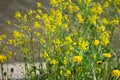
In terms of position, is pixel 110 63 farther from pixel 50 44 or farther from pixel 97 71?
pixel 50 44

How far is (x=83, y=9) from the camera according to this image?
5.27 m

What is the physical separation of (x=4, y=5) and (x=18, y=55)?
10.3 feet

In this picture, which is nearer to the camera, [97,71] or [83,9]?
[97,71]

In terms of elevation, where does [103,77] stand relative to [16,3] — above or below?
below

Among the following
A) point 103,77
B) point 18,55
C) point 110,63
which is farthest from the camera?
point 18,55

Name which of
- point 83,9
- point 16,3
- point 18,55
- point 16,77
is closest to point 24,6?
point 16,3

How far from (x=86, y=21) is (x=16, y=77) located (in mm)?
1486

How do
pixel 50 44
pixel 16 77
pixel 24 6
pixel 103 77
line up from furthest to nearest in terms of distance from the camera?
pixel 24 6
pixel 16 77
pixel 50 44
pixel 103 77

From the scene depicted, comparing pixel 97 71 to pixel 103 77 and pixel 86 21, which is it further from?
pixel 86 21

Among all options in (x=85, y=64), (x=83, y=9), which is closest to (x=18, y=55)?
(x=83, y=9)

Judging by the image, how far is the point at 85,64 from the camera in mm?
4527

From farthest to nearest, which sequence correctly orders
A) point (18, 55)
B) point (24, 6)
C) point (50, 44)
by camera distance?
1. point (24, 6)
2. point (18, 55)
3. point (50, 44)

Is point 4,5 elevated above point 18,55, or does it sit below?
above

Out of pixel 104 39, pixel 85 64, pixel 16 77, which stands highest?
pixel 104 39
